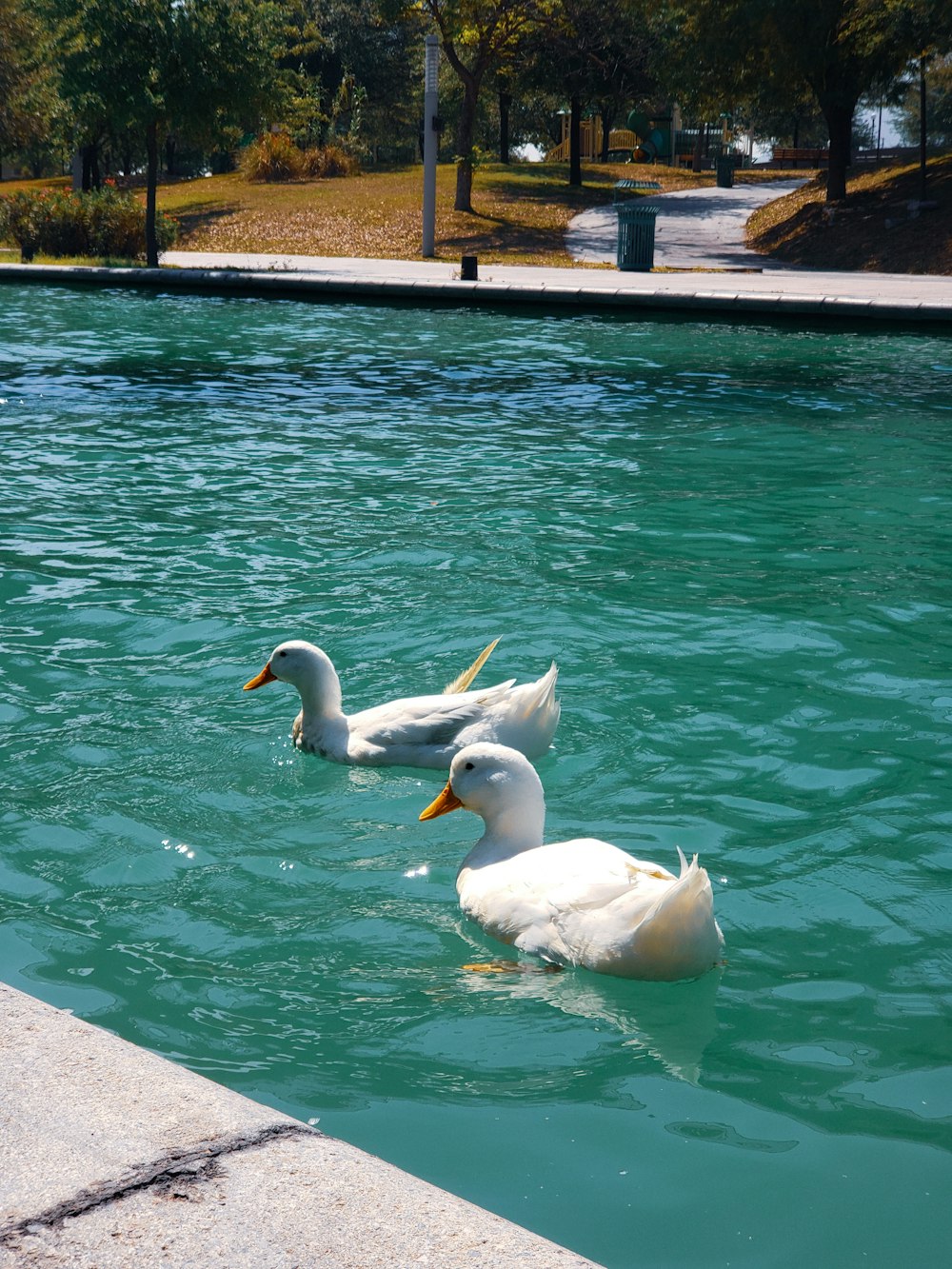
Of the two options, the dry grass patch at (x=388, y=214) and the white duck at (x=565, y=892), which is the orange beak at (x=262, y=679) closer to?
the white duck at (x=565, y=892)

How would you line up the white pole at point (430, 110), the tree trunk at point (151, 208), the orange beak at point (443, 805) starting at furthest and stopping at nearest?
1. the white pole at point (430, 110)
2. the tree trunk at point (151, 208)
3. the orange beak at point (443, 805)

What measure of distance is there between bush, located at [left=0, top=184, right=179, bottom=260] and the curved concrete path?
1035 centimetres

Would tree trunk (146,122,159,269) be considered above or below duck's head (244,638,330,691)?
above

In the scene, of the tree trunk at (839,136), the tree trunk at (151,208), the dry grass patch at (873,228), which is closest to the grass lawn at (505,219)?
the dry grass patch at (873,228)

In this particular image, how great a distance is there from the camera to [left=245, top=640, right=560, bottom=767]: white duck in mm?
5500

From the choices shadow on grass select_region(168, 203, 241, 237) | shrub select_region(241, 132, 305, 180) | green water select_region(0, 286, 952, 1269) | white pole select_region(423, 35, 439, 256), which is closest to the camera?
green water select_region(0, 286, 952, 1269)

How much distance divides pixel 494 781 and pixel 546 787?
98 cm

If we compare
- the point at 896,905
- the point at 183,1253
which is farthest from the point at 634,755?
the point at 183,1253

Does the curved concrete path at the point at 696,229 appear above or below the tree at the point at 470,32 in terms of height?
below

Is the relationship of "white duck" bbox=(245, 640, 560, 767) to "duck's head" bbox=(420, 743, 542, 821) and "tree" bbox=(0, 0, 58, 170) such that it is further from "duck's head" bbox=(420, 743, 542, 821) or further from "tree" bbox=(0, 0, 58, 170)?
"tree" bbox=(0, 0, 58, 170)

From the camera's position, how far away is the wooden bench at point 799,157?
5172cm

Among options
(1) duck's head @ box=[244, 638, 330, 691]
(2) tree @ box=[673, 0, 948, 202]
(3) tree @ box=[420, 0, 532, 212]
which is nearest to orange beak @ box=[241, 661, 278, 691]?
(1) duck's head @ box=[244, 638, 330, 691]

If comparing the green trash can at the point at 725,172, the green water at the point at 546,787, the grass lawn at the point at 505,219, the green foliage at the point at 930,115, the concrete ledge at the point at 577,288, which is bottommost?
the green water at the point at 546,787

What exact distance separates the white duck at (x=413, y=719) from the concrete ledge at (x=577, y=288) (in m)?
16.7
